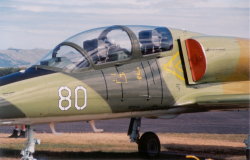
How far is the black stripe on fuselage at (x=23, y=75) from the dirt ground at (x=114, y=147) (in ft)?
7.71

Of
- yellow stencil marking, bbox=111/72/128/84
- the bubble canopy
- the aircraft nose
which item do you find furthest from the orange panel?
the aircraft nose

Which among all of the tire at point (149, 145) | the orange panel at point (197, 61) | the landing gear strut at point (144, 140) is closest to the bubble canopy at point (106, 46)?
the orange panel at point (197, 61)

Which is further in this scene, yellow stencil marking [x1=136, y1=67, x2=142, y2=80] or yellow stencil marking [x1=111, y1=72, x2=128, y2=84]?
yellow stencil marking [x1=136, y1=67, x2=142, y2=80]

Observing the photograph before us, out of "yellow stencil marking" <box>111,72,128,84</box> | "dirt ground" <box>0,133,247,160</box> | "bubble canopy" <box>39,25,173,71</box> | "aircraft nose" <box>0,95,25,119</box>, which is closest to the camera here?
"aircraft nose" <box>0,95,25,119</box>

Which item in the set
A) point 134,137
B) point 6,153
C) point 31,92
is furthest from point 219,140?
point 31,92

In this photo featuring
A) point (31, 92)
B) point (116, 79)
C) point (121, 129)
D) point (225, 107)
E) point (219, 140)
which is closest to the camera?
point (31, 92)

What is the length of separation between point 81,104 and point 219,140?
328 inches

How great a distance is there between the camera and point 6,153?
13.6 metres

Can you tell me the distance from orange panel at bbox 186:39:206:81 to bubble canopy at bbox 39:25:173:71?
1.74 feet

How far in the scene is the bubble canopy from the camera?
11859 millimetres

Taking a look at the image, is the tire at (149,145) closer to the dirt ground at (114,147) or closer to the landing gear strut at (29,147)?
the dirt ground at (114,147)

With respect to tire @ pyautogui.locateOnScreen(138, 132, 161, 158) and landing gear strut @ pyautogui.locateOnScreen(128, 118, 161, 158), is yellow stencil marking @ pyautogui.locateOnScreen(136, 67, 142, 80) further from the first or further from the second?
tire @ pyautogui.locateOnScreen(138, 132, 161, 158)

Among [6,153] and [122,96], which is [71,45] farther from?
[6,153]

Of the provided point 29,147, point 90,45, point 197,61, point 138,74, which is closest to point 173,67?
point 197,61
